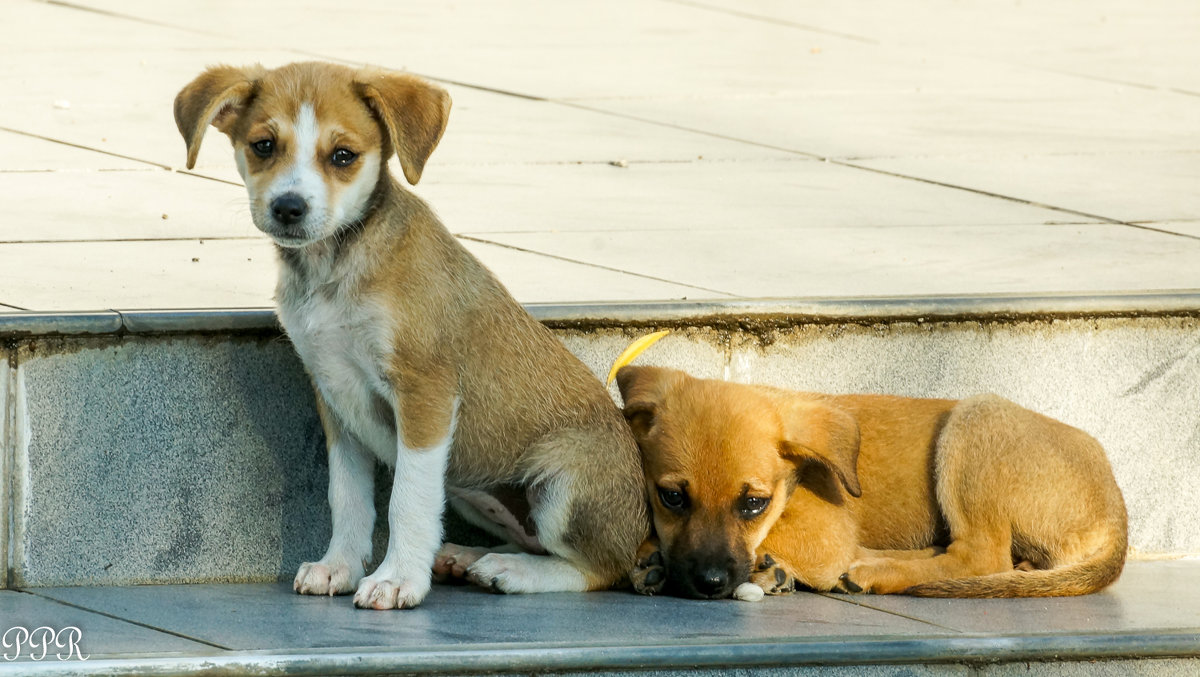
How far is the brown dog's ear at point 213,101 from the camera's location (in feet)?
15.7

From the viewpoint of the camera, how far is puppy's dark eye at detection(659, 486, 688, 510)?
5.07 m

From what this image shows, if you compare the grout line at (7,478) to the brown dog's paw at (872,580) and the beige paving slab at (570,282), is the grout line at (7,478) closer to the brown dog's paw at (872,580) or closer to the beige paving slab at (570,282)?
the beige paving slab at (570,282)

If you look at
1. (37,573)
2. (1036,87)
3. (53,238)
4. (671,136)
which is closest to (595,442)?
(37,573)

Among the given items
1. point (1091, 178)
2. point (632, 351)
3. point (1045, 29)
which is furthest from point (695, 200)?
point (1045, 29)

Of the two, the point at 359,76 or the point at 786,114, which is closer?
the point at 359,76

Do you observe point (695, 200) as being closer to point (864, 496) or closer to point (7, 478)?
point (864, 496)

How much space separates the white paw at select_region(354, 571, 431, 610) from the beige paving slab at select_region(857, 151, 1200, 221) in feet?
14.5

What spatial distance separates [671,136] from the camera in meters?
9.48

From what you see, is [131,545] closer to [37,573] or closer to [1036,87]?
[37,573]

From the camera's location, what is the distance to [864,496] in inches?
213

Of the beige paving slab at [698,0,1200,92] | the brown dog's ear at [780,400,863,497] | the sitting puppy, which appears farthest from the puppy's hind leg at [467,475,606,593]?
the beige paving slab at [698,0,1200,92]

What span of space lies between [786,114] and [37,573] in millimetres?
6442

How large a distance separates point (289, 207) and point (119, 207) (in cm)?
298

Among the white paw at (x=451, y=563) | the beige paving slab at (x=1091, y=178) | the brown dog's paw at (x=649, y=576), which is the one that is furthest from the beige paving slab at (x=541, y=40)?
the brown dog's paw at (x=649, y=576)
